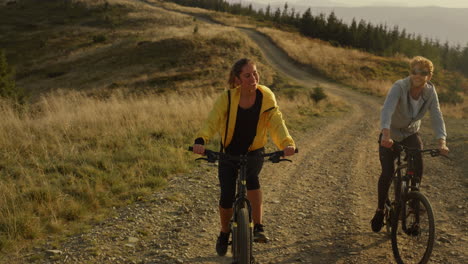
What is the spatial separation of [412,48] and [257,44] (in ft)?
166

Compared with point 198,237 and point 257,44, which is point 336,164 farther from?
point 257,44

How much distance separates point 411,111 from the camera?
13.3 feet

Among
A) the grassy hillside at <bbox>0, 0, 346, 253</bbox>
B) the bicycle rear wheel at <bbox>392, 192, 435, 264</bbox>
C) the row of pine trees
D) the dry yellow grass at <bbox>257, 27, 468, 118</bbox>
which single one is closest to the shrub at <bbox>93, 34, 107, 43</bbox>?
the grassy hillside at <bbox>0, 0, 346, 253</bbox>

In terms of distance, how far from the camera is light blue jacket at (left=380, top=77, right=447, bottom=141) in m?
3.96

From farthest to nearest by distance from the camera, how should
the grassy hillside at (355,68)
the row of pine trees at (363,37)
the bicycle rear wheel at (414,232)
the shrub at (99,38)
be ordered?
the row of pine trees at (363,37) < the shrub at (99,38) < the grassy hillside at (355,68) < the bicycle rear wheel at (414,232)

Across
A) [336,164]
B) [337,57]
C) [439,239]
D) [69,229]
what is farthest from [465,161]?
[337,57]

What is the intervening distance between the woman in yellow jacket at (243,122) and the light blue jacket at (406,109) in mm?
1315

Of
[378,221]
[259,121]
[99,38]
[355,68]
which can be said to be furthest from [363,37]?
[259,121]

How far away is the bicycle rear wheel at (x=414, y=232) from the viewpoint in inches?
143

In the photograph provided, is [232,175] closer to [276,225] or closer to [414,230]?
[276,225]

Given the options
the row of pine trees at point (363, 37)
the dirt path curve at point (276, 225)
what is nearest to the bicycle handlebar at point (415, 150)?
the dirt path curve at point (276, 225)

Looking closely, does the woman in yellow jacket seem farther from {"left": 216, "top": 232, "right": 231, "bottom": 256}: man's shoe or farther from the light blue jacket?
the light blue jacket

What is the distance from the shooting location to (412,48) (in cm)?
7700

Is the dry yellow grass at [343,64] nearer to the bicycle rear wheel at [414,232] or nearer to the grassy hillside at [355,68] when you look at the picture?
the grassy hillside at [355,68]
